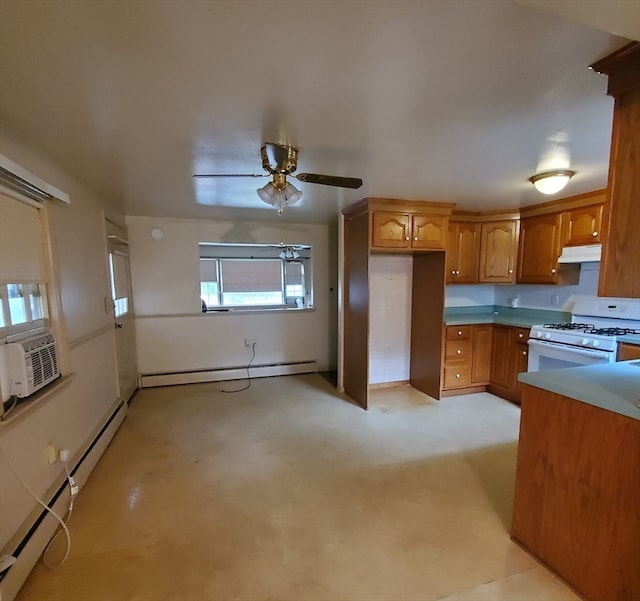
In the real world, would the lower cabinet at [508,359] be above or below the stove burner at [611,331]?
below

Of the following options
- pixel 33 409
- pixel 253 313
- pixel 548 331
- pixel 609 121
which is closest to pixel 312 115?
pixel 609 121

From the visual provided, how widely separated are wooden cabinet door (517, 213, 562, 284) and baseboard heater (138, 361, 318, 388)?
3072mm

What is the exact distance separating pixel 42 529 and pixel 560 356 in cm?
404

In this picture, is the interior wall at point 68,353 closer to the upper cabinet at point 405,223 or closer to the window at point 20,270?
the window at point 20,270

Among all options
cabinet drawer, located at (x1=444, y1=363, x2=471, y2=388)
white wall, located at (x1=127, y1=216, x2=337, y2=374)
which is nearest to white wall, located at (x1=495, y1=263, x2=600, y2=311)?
cabinet drawer, located at (x1=444, y1=363, x2=471, y2=388)

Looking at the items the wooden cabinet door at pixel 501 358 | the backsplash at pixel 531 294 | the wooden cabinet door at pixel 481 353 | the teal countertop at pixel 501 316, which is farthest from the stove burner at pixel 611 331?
the wooden cabinet door at pixel 481 353

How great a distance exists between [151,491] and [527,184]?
149 inches

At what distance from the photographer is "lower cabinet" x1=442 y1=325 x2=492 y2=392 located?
3.86 metres

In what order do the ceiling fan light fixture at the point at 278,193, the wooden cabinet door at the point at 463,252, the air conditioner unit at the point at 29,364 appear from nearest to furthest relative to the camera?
the air conditioner unit at the point at 29,364, the ceiling fan light fixture at the point at 278,193, the wooden cabinet door at the point at 463,252

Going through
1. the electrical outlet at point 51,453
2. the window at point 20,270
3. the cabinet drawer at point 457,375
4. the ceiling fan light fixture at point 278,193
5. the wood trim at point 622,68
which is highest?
the wood trim at point 622,68

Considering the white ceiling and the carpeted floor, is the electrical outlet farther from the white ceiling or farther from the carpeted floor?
the white ceiling

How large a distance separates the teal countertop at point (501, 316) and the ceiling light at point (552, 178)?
5.27ft

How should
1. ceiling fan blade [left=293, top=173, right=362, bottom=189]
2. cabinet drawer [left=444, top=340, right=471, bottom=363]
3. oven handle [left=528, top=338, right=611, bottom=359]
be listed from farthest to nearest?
cabinet drawer [left=444, top=340, right=471, bottom=363] → oven handle [left=528, top=338, right=611, bottom=359] → ceiling fan blade [left=293, top=173, right=362, bottom=189]

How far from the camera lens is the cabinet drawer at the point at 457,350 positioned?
12.6 feet
